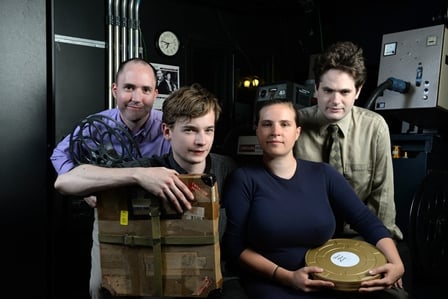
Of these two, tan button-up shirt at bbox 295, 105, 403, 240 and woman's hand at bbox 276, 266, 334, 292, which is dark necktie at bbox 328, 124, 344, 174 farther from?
woman's hand at bbox 276, 266, 334, 292

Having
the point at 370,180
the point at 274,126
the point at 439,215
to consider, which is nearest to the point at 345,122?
the point at 370,180

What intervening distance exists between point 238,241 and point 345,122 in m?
0.81

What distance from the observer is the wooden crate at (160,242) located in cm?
135

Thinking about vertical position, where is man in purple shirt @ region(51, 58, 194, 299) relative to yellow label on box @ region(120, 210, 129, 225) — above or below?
above

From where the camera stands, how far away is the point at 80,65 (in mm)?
3014

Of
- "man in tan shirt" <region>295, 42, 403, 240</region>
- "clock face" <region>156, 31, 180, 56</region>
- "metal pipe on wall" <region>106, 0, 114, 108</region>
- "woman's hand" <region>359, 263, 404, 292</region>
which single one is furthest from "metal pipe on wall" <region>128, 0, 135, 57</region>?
"woman's hand" <region>359, 263, 404, 292</region>

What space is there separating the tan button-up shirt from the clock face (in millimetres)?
1759

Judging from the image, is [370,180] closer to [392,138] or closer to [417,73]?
[392,138]

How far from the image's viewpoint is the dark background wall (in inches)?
97.3

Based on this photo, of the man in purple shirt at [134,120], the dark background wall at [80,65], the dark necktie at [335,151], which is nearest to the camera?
the man in purple shirt at [134,120]

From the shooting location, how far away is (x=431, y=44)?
9.01 ft

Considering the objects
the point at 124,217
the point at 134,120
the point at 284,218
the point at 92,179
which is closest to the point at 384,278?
the point at 284,218

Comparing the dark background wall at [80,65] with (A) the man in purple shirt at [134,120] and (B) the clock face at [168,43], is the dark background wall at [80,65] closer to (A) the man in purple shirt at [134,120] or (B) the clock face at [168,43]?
(B) the clock face at [168,43]

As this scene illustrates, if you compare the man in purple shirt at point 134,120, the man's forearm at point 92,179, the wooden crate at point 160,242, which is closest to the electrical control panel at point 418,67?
the man in purple shirt at point 134,120
